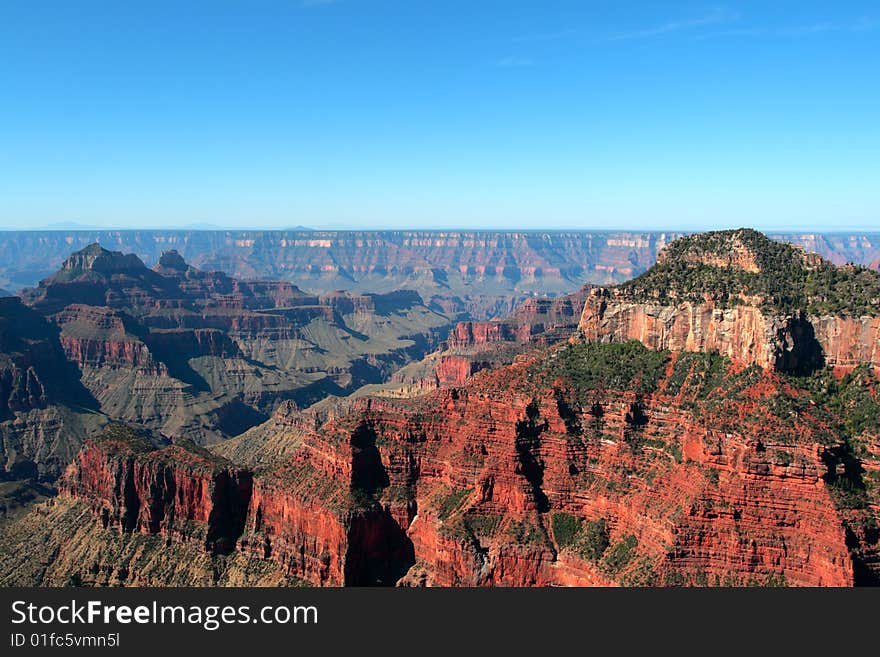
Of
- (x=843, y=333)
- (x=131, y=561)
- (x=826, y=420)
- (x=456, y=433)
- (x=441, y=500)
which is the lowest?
(x=131, y=561)

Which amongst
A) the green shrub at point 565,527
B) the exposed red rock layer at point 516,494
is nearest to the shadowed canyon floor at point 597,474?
the exposed red rock layer at point 516,494

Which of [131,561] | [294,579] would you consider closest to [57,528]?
[131,561]

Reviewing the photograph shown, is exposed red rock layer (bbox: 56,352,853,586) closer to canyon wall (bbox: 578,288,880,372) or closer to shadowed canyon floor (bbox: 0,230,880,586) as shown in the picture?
shadowed canyon floor (bbox: 0,230,880,586)

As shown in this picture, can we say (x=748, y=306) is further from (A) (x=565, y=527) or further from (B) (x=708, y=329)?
→ (A) (x=565, y=527)

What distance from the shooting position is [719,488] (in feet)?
213

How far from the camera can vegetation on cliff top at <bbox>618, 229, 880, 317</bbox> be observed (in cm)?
7606

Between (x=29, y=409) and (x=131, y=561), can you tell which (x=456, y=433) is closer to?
(x=131, y=561)

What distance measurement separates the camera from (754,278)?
8150 cm

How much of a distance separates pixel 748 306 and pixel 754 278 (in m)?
7.95

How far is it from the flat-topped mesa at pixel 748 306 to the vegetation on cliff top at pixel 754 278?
0.33 feet

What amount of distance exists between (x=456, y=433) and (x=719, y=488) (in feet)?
97.0

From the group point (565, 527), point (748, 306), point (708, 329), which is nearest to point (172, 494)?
point (565, 527)

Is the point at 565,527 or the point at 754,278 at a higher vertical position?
the point at 754,278

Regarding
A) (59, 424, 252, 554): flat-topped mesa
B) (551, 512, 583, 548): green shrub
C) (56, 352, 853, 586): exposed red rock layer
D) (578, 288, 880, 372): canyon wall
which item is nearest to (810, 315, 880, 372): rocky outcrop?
(578, 288, 880, 372): canyon wall
